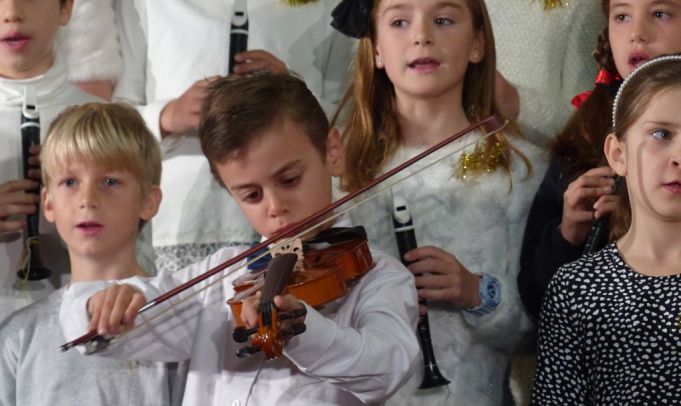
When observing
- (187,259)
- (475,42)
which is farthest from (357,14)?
(187,259)

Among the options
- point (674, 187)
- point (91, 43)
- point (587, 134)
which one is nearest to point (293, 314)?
point (674, 187)

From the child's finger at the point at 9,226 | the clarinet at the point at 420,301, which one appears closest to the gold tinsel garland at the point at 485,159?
the clarinet at the point at 420,301

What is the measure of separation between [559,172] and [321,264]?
21.2 inches

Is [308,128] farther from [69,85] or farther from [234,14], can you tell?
[69,85]

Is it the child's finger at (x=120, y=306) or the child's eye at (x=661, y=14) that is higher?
the child's eye at (x=661, y=14)

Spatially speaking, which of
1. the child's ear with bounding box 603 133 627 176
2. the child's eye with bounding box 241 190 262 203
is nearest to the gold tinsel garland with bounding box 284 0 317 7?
the child's eye with bounding box 241 190 262 203

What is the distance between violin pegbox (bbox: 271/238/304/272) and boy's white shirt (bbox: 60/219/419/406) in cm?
6

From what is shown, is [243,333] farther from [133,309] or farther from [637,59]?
[637,59]

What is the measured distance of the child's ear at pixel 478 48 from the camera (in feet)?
6.64

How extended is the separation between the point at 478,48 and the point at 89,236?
0.67m

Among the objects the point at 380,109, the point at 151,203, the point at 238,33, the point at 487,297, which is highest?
the point at 238,33

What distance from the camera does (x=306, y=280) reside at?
1.53m

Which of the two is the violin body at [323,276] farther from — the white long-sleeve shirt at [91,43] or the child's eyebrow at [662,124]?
the white long-sleeve shirt at [91,43]

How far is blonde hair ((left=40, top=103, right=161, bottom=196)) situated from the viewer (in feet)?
6.28
